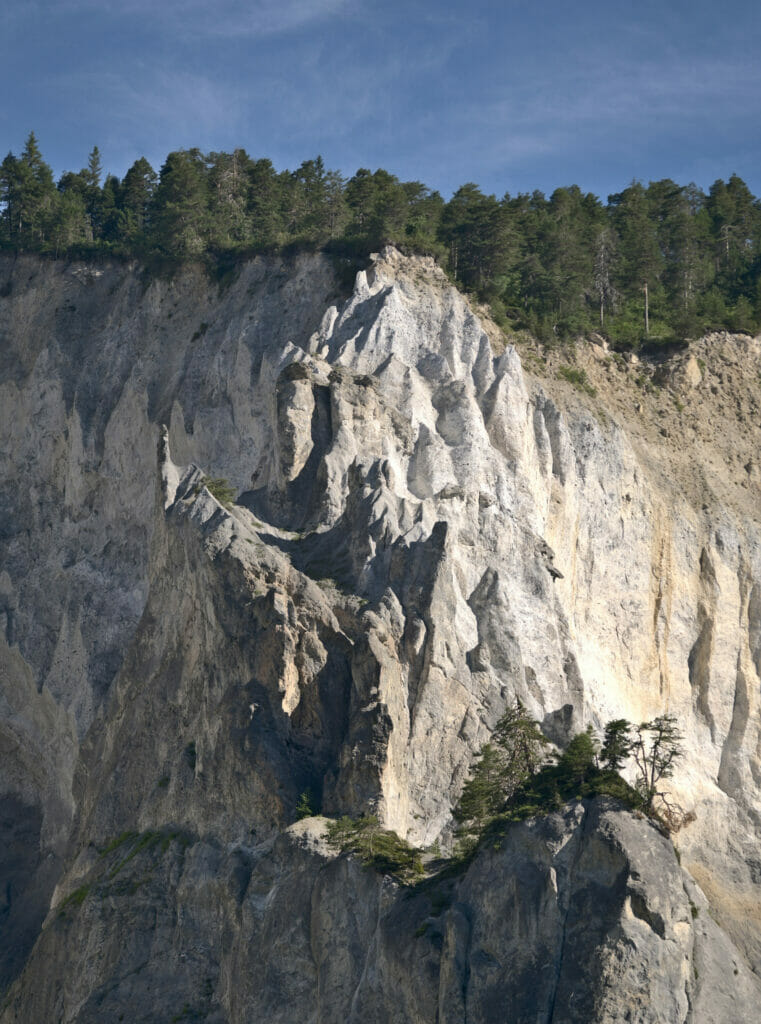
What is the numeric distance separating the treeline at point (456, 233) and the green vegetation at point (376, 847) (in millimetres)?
30454

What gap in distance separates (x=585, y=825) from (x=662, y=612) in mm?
26954

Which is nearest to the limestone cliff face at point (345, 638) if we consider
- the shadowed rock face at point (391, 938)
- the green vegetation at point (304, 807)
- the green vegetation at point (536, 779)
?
the shadowed rock face at point (391, 938)

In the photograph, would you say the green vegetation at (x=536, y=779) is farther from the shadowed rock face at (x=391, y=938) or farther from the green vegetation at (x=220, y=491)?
the green vegetation at (x=220, y=491)

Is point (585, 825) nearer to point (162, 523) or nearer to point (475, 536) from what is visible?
point (475, 536)

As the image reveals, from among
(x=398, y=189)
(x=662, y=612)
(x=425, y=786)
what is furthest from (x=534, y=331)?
(x=425, y=786)

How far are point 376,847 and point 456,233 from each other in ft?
119

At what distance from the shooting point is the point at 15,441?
7256 centimetres

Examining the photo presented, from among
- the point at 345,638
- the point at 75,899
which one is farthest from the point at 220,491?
the point at 75,899

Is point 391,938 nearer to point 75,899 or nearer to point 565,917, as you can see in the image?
point 565,917

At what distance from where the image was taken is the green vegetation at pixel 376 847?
42.6 metres

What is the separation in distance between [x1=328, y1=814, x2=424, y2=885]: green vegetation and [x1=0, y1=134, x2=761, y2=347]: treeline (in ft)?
99.9

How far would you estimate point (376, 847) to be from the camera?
43375mm

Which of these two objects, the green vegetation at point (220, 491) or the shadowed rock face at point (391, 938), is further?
the green vegetation at point (220, 491)

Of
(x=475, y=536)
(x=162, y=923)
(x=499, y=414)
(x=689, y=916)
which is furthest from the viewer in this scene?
(x=499, y=414)
